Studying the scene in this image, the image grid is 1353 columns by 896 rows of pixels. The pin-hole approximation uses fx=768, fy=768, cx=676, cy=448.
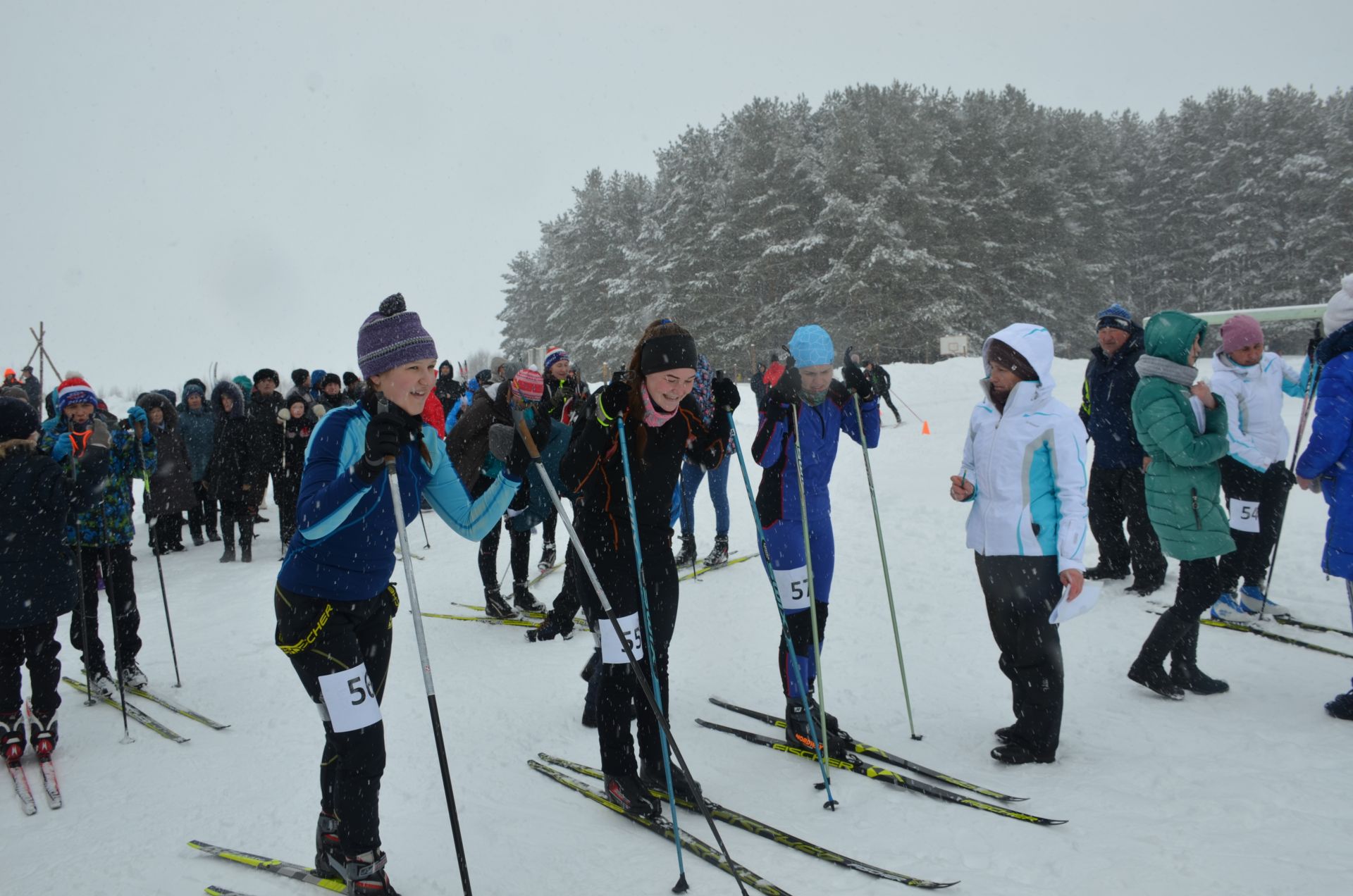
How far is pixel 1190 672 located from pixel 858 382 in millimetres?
2684

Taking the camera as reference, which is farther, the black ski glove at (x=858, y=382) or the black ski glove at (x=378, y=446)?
the black ski glove at (x=858, y=382)

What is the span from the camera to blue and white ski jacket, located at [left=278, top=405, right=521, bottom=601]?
107 inches

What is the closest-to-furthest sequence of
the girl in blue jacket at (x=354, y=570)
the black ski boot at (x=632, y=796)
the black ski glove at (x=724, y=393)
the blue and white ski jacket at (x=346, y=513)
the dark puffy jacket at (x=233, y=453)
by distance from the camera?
the blue and white ski jacket at (x=346, y=513) → the girl in blue jacket at (x=354, y=570) → the black ski boot at (x=632, y=796) → the black ski glove at (x=724, y=393) → the dark puffy jacket at (x=233, y=453)

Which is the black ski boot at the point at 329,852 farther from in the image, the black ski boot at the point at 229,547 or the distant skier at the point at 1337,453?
the black ski boot at the point at 229,547

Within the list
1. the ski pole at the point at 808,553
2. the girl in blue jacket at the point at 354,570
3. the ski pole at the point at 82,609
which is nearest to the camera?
the girl in blue jacket at the point at 354,570

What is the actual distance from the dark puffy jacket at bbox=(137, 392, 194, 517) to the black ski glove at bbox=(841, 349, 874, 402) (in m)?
9.02

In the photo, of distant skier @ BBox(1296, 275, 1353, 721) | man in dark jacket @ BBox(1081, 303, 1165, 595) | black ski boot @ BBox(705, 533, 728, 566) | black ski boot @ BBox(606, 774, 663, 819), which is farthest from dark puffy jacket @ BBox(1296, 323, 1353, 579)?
black ski boot @ BBox(705, 533, 728, 566)

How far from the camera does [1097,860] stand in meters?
2.96

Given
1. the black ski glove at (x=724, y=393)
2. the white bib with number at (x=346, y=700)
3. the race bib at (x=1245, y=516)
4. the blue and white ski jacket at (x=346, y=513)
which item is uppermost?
the black ski glove at (x=724, y=393)

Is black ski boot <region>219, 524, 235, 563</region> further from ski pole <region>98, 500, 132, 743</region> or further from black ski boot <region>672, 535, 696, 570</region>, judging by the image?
black ski boot <region>672, 535, 696, 570</region>

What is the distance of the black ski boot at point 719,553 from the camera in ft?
27.9

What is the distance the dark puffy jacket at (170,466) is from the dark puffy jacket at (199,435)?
6.55 ft

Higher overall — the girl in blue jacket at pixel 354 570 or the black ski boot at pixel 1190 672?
the girl in blue jacket at pixel 354 570

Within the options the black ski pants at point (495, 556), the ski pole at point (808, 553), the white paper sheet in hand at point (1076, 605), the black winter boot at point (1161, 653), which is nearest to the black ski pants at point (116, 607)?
the black ski pants at point (495, 556)
